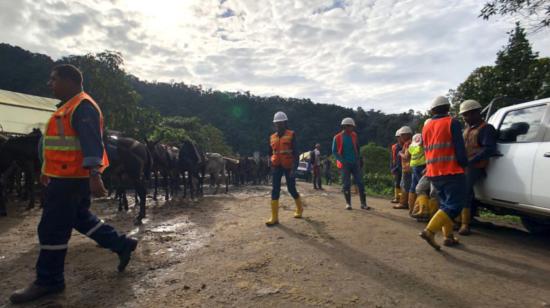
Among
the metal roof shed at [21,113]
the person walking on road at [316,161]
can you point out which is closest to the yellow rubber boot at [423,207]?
the person walking on road at [316,161]

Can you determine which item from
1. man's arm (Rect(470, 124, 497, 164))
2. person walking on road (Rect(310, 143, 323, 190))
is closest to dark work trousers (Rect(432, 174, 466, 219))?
man's arm (Rect(470, 124, 497, 164))

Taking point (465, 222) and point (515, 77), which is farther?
point (515, 77)

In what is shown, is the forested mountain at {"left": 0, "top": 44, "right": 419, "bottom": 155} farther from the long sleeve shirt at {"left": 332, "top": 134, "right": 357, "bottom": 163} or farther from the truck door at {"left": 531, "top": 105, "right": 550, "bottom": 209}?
the truck door at {"left": 531, "top": 105, "right": 550, "bottom": 209}

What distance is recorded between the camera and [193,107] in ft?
243

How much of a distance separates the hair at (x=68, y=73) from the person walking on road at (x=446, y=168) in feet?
14.3

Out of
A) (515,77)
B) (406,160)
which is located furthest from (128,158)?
(515,77)

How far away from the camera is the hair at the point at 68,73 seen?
11.0ft

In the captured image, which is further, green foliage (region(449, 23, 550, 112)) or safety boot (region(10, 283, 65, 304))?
green foliage (region(449, 23, 550, 112))

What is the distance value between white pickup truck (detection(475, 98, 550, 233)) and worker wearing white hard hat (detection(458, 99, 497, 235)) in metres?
0.15

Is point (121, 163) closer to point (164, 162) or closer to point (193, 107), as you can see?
point (164, 162)

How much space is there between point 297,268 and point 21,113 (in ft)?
75.5

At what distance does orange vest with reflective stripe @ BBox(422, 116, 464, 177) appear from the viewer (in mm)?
4359

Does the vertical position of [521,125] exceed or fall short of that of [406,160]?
it exceeds it

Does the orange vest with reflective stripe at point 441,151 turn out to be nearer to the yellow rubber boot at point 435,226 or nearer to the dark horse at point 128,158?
the yellow rubber boot at point 435,226
